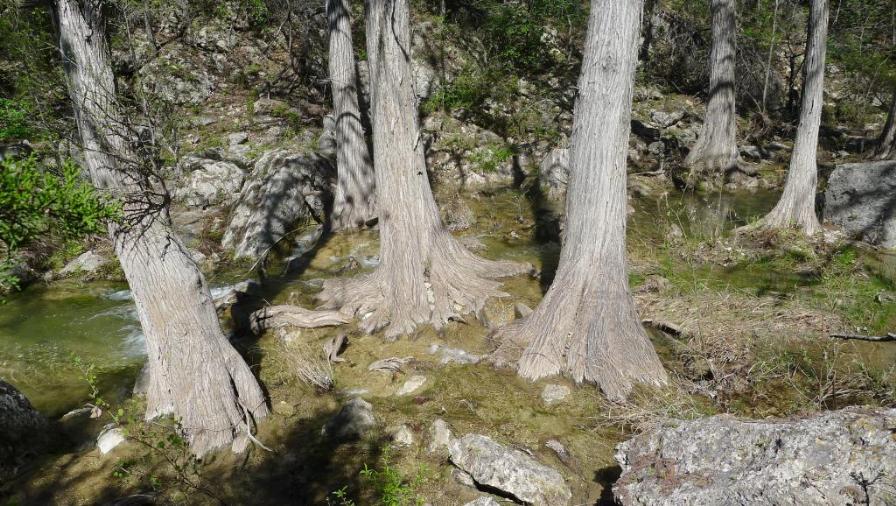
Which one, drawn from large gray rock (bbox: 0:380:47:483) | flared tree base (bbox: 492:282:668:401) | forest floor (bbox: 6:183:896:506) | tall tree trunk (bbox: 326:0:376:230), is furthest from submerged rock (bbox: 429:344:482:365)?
tall tree trunk (bbox: 326:0:376:230)

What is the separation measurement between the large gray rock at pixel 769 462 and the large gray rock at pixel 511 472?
0.63 meters

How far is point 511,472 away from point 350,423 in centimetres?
164

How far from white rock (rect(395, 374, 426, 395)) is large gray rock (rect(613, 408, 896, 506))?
8.10 ft

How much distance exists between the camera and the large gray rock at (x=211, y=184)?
11.1 metres

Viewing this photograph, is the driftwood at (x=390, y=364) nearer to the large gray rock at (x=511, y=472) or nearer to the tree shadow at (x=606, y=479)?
the large gray rock at (x=511, y=472)

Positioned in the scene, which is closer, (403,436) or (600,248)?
(403,436)

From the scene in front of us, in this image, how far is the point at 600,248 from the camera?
500 cm

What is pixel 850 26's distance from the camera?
19.8 meters

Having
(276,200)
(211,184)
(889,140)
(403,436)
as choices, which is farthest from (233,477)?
(889,140)

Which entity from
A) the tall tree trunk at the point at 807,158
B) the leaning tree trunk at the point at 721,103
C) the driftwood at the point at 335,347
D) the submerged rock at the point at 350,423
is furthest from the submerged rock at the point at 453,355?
the leaning tree trunk at the point at 721,103

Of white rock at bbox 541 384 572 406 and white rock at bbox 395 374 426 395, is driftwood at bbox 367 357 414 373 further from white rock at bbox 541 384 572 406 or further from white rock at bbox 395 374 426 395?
white rock at bbox 541 384 572 406

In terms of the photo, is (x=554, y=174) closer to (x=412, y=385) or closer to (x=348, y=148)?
(x=348, y=148)

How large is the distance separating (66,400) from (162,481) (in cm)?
262

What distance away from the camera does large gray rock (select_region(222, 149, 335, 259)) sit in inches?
375
